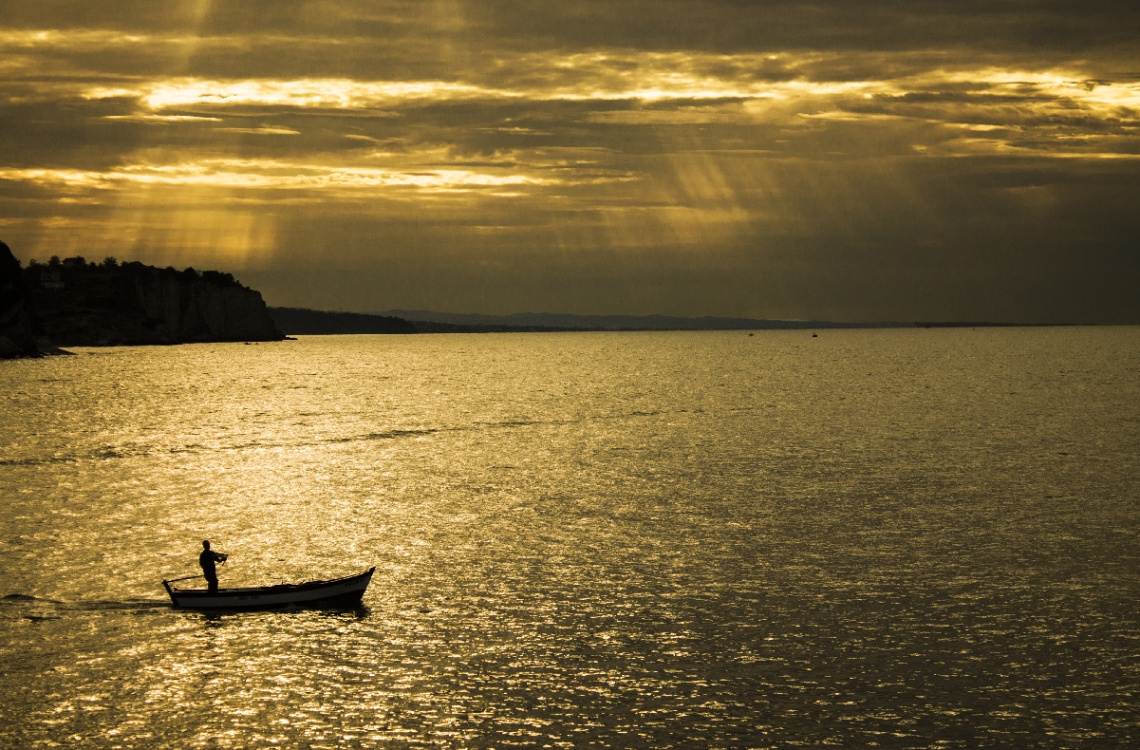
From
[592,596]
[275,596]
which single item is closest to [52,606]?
[275,596]

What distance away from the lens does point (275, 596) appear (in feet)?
132

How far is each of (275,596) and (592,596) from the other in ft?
40.2

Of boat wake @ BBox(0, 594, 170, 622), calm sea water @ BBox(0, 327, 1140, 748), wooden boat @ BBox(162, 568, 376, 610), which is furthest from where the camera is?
wooden boat @ BBox(162, 568, 376, 610)

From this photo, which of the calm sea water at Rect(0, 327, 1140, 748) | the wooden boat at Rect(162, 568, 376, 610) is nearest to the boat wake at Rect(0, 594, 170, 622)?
the calm sea water at Rect(0, 327, 1140, 748)

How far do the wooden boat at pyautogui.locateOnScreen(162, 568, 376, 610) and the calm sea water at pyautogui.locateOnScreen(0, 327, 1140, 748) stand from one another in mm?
524

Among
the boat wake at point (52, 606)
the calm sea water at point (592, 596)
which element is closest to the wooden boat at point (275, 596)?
the calm sea water at point (592, 596)

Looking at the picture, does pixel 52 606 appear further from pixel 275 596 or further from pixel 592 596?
pixel 592 596

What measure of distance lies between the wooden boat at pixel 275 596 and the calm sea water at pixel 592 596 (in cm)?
52

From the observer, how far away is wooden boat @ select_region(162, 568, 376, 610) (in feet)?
131

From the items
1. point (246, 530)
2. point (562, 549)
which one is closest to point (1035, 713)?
point (562, 549)

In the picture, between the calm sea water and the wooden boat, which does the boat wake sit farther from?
the wooden boat

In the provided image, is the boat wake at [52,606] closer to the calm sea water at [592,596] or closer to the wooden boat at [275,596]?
the calm sea water at [592,596]

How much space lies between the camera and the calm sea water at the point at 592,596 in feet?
93.8

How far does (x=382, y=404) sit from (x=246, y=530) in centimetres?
9729
